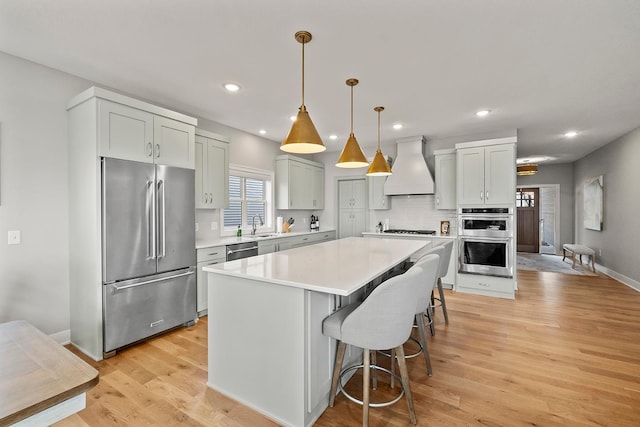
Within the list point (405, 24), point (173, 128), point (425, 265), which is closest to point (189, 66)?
point (173, 128)

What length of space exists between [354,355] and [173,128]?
290 centimetres

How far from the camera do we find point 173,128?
321 cm

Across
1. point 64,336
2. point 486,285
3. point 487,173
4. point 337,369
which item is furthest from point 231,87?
point 486,285

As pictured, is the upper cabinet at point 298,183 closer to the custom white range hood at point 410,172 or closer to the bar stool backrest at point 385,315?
the custom white range hood at point 410,172

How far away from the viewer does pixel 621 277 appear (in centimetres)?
529

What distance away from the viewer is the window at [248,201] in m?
4.75

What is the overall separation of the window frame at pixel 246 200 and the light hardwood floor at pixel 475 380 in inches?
69.2

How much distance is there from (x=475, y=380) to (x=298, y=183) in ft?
13.9

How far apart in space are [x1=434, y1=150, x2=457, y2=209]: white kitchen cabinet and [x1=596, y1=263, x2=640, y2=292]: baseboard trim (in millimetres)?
3112

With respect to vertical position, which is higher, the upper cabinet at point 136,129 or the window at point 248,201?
the upper cabinet at point 136,129

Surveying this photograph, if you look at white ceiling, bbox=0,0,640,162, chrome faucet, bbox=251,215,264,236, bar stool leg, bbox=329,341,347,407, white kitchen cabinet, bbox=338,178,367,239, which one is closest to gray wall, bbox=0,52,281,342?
white ceiling, bbox=0,0,640,162

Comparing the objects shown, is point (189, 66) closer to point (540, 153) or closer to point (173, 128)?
point (173, 128)

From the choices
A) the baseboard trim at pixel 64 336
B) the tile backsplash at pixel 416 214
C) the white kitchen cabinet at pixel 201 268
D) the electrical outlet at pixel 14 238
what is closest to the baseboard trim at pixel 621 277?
the tile backsplash at pixel 416 214

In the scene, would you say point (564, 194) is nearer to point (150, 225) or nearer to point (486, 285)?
point (486, 285)
